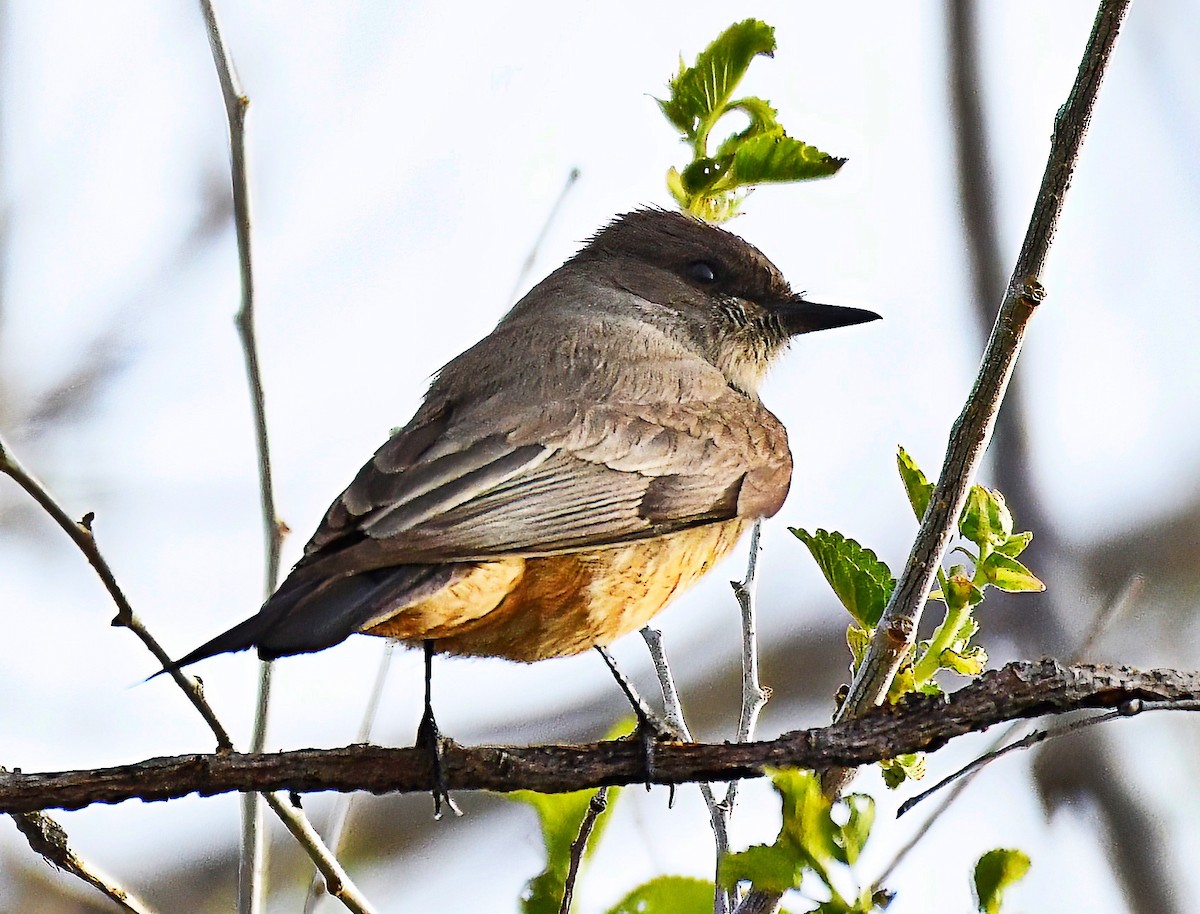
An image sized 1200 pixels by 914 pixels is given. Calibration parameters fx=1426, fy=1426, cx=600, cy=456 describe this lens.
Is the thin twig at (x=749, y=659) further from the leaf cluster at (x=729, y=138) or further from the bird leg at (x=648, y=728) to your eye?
the leaf cluster at (x=729, y=138)

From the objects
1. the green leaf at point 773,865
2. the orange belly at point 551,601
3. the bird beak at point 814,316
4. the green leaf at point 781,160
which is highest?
the bird beak at point 814,316

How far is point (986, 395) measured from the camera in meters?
2.32

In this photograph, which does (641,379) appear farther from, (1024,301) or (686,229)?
(1024,301)

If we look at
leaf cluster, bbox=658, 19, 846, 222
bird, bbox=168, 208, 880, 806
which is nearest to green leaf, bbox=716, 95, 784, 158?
leaf cluster, bbox=658, 19, 846, 222

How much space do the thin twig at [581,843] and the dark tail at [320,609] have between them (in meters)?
0.47

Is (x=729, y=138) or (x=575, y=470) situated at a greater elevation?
(x=729, y=138)

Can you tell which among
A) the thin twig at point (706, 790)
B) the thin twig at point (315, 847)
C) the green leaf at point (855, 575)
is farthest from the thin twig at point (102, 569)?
the green leaf at point (855, 575)

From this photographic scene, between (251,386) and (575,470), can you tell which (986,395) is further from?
(251,386)

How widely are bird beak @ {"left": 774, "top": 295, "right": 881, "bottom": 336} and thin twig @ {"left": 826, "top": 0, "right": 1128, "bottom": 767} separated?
5.62ft

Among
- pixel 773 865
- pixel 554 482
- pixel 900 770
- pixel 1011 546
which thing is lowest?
pixel 773 865

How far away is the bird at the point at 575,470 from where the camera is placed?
2547mm

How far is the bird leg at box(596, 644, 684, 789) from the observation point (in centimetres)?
245

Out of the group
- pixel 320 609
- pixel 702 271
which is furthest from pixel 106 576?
pixel 702 271

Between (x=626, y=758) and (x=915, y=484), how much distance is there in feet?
2.28
